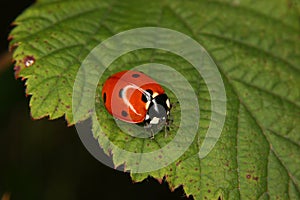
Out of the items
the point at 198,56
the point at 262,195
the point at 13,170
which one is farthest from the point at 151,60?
the point at 13,170

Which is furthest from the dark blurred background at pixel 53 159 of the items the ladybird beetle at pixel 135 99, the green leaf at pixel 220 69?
the ladybird beetle at pixel 135 99

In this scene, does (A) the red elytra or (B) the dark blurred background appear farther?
(B) the dark blurred background

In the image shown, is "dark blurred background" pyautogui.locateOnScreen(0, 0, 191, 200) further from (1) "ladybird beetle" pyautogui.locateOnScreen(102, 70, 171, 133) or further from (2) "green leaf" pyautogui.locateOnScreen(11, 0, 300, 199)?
(1) "ladybird beetle" pyautogui.locateOnScreen(102, 70, 171, 133)

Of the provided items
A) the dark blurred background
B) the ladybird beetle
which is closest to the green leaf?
the ladybird beetle

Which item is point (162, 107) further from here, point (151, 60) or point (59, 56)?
point (59, 56)

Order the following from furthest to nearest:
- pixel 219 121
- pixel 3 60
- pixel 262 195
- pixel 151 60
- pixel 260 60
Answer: pixel 3 60
pixel 260 60
pixel 151 60
pixel 219 121
pixel 262 195

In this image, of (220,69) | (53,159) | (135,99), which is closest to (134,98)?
(135,99)
